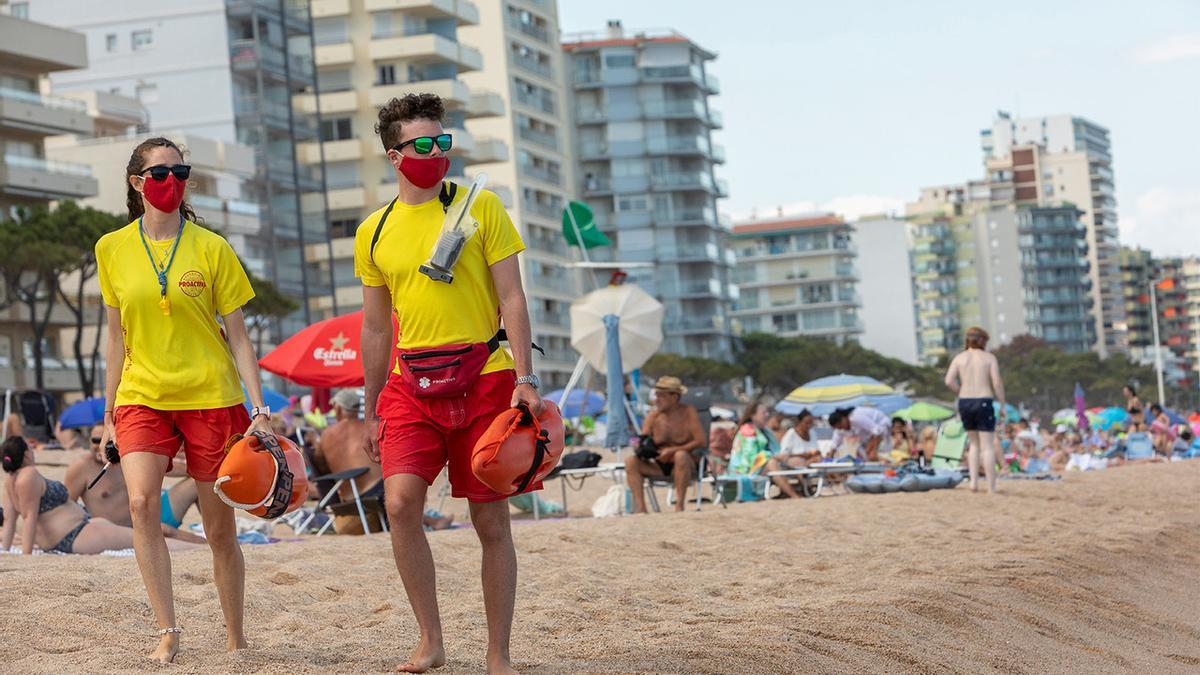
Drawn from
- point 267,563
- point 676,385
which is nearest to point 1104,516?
point 676,385

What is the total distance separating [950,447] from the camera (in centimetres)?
1980

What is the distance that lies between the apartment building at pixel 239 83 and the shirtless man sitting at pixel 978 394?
4802 centimetres

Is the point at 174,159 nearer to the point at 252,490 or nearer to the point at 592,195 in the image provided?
the point at 252,490

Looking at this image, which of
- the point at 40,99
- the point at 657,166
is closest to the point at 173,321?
the point at 40,99

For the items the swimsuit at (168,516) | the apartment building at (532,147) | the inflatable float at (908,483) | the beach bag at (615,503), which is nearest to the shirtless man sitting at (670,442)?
the beach bag at (615,503)

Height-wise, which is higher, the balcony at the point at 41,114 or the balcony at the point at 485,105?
the balcony at the point at 485,105

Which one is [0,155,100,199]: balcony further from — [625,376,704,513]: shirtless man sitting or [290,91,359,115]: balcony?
[625,376,704,513]: shirtless man sitting

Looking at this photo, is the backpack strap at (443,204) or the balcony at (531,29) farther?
the balcony at (531,29)

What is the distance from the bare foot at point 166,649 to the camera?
19.2ft

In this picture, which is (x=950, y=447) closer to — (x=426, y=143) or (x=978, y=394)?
(x=978, y=394)

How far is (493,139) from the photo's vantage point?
7600cm

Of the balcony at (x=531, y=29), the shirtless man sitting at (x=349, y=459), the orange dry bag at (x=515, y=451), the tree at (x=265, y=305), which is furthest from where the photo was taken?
the balcony at (x=531, y=29)

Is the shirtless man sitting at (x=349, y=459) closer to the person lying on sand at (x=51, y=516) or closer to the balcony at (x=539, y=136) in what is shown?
the person lying on sand at (x=51, y=516)

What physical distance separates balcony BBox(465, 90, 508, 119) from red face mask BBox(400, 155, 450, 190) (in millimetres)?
70474
